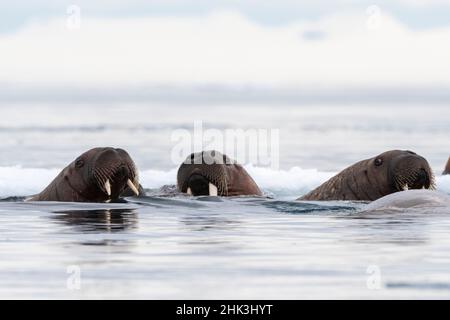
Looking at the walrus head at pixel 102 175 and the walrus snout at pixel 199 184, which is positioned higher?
the walrus head at pixel 102 175

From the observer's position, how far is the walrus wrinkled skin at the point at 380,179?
17.6 metres

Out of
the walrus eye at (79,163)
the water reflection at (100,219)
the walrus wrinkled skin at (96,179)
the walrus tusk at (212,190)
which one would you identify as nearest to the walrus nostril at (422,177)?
the walrus tusk at (212,190)

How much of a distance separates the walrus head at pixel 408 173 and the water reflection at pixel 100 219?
3280mm

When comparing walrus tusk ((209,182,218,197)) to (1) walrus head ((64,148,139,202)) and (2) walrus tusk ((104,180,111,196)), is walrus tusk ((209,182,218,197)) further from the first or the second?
(2) walrus tusk ((104,180,111,196))

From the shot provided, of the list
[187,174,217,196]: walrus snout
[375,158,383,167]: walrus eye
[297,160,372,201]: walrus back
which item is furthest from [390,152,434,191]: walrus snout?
[187,174,217,196]: walrus snout

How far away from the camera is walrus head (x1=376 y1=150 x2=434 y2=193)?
17.6m

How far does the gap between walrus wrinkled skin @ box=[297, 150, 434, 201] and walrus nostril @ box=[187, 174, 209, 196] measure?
131cm

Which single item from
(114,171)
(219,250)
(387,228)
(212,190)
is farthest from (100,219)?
(212,190)

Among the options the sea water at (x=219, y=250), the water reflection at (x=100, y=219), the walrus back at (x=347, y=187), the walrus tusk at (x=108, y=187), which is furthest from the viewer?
the walrus back at (x=347, y=187)

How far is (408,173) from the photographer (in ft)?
57.7

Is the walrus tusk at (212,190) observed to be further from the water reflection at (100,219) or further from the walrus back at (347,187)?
the water reflection at (100,219)
